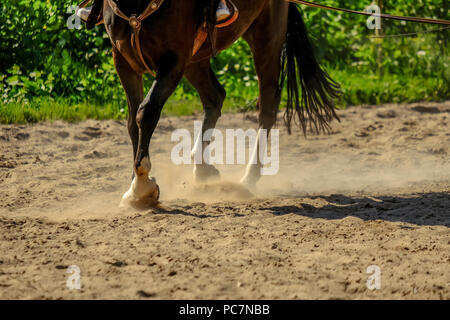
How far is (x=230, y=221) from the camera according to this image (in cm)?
426

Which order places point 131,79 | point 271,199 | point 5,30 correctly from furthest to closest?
point 5,30, point 271,199, point 131,79

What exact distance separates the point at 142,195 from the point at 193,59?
3.34 ft

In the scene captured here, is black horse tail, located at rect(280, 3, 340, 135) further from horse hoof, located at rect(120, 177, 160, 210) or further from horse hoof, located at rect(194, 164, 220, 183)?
horse hoof, located at rect(120, 177, 160, 210)

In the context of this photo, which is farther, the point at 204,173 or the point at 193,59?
the point at 204,173

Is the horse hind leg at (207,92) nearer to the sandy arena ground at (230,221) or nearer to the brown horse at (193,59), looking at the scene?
the brown horse at (193,59)

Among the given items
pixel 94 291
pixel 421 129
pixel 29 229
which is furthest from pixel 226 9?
pixel 421 129

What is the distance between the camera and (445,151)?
21.1 ft

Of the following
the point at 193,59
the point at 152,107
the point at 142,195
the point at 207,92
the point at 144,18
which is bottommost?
the point at 142,195

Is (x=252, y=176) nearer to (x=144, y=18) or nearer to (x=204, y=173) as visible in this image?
(x=204, y=173)

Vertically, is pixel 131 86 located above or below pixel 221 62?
below

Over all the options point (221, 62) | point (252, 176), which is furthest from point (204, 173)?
point (221, 62)

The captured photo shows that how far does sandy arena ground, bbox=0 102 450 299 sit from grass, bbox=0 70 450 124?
22 centimetres
